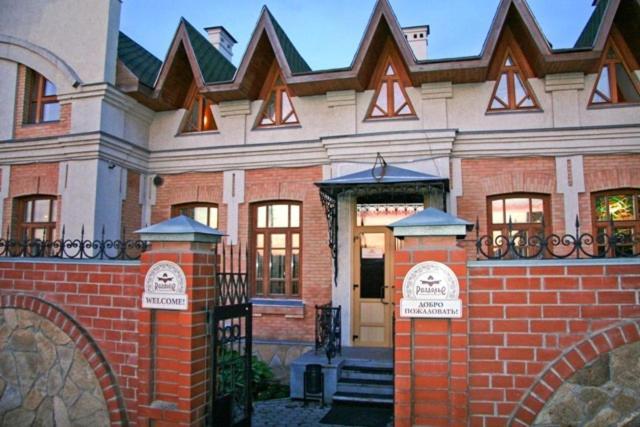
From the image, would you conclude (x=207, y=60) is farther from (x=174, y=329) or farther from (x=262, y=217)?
(x=174, y=329)

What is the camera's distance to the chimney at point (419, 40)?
12.9 m

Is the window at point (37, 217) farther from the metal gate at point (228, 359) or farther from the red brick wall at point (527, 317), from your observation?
the red brick wall at point (527, 317)

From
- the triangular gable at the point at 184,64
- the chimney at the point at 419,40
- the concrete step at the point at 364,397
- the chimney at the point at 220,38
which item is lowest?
the concrete step at the point at 364,397

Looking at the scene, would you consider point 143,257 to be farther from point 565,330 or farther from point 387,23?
point 387,23

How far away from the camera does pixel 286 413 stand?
6691 millimetres

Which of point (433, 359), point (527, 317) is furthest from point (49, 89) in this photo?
point (527, 317)

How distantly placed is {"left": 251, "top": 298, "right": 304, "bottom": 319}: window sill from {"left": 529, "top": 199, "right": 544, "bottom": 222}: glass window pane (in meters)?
4.33

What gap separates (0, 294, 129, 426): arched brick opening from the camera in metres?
4.23

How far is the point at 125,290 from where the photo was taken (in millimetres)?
4320

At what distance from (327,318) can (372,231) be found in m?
1.93

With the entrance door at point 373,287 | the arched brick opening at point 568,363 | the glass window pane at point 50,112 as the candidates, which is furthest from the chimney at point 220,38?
the arched brick opening at point 568,363

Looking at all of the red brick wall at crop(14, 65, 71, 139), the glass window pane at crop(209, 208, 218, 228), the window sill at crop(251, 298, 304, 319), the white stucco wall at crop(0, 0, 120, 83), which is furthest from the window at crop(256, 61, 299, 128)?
the red brick wall at crop(14, 65, 71, 139)

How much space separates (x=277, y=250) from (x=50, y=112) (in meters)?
5.25

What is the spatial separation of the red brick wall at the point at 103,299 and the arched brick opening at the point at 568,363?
2983 millimetres
